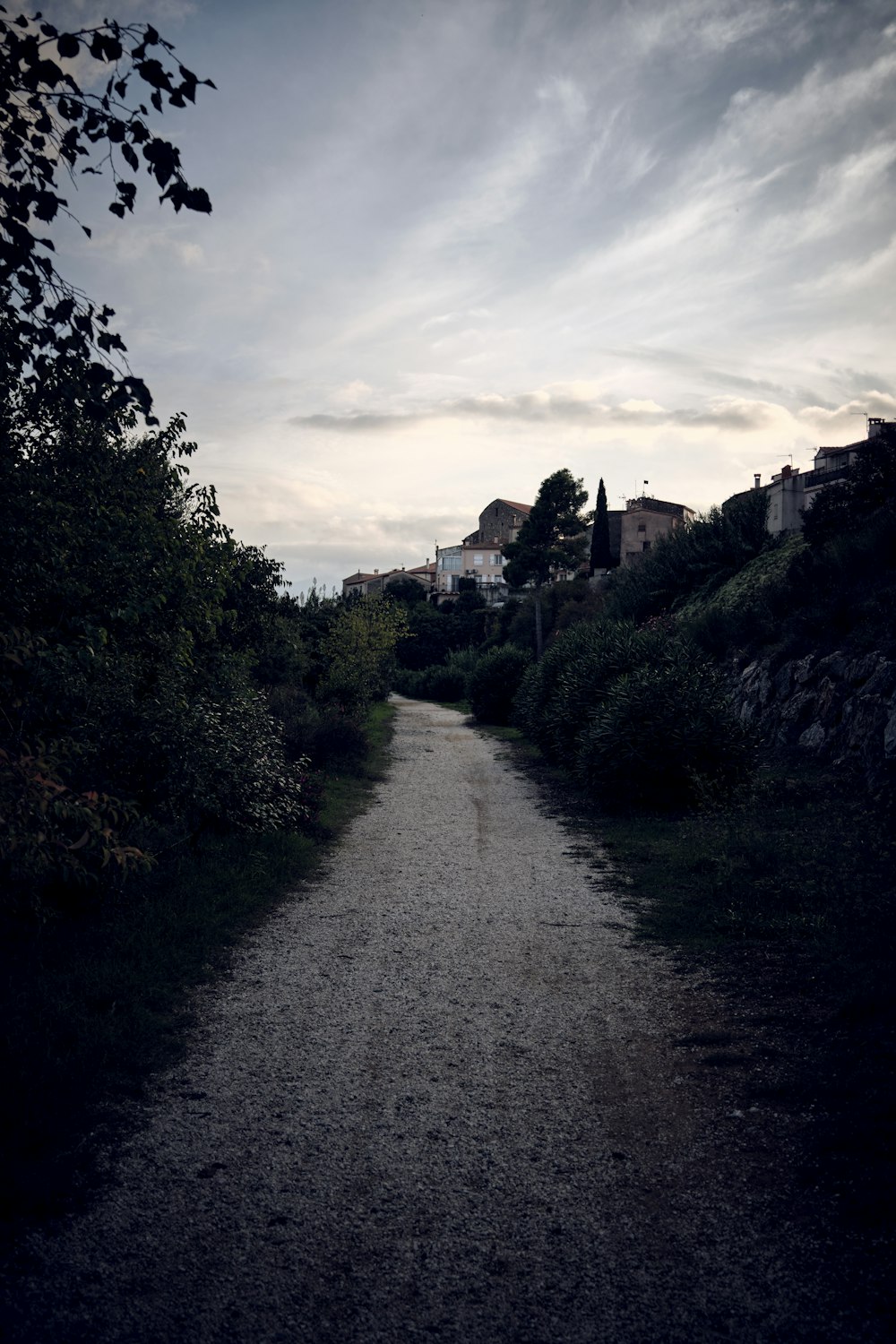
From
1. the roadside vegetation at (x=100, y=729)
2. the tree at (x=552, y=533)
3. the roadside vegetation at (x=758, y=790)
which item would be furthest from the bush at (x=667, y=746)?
the tree at (x=552, y=533)

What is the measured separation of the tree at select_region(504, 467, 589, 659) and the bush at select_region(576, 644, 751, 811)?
53.5 meters

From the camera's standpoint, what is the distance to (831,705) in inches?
559

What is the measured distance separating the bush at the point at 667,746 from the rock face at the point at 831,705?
0.99m

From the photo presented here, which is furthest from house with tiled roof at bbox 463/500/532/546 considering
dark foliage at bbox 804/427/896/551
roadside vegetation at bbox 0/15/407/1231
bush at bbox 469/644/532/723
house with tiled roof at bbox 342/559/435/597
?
roadside vegetation at bbox 0/15/407/1231

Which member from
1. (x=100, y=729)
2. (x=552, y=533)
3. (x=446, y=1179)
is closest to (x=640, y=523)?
(x=552, y=533)

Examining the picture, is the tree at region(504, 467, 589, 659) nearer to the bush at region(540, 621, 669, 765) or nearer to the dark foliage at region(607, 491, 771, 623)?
the dark foliage at region(607, 491, 771, 623)

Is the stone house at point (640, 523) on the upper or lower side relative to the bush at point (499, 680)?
upper

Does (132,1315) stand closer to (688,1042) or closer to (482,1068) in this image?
(482,1068)

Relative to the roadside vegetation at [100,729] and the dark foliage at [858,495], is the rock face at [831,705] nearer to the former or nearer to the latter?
the dark foliage at [858,495]

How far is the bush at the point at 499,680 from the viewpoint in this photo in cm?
3216

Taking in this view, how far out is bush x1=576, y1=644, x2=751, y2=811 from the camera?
41.7ft

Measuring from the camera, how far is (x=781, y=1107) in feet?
13.4

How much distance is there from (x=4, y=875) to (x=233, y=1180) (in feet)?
11.1

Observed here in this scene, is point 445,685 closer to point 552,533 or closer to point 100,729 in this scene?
point 552,533
